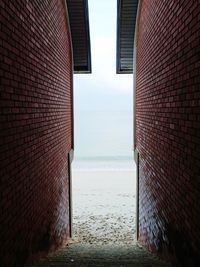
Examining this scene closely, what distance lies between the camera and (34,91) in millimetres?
4566

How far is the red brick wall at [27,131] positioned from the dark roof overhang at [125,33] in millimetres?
3061

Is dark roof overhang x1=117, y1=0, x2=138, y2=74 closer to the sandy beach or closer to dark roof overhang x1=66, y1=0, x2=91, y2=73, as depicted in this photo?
dark roof overhang x1=66, y1=0, x2=91, y2=73

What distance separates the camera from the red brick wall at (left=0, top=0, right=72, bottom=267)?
3.21 metres

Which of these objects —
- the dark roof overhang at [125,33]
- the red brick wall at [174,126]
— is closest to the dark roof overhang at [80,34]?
the dark roof overhang at [125,33]

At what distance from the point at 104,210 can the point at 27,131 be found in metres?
11.0

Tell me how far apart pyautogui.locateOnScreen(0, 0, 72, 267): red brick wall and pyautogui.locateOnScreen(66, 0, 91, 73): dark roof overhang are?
2.52 metres

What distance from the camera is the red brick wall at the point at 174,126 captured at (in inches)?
133

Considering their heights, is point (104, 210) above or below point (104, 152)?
above

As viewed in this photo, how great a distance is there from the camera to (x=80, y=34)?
9.84m

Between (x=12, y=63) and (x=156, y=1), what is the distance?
145 inches

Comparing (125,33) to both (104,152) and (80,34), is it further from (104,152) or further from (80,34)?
(104,152)

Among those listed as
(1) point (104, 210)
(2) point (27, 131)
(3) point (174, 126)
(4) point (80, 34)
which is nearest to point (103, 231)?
(1) point (104, 210)

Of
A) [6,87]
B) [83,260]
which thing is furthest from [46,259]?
[6,87]

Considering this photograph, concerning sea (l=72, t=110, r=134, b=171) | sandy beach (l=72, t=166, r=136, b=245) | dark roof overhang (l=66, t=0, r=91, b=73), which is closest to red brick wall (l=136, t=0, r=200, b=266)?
dark roof overhang (l=66, t=0, r=91, b=73)
